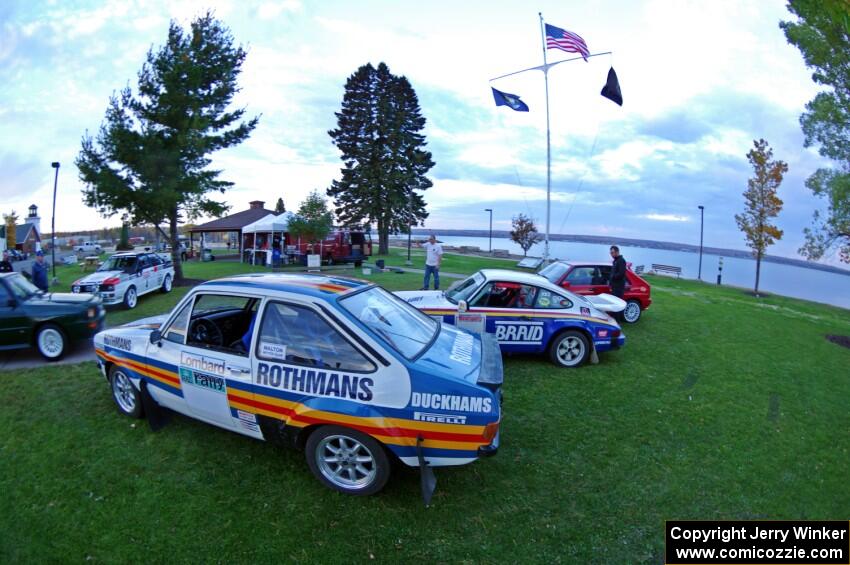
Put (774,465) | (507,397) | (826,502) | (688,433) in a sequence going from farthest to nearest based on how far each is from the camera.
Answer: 1. (507,397)
2. (688,433)
3. (774,465)
4. (826,502)

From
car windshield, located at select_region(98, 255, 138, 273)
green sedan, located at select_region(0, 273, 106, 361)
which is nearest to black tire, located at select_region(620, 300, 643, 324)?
green sedan, located at select_region(0, 273, 106, 361)

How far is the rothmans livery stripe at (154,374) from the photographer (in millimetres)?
4133

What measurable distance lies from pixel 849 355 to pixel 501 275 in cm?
883

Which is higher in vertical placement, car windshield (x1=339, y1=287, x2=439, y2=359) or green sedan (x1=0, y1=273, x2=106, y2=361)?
car windshield (x1=339, y1=287, x2=439, y2=359)

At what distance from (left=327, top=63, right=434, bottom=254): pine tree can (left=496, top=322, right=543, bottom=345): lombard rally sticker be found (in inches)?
1239

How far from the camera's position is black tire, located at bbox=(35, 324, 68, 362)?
7000 millimetres

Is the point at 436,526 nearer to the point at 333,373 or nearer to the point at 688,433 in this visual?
the point at 333,373

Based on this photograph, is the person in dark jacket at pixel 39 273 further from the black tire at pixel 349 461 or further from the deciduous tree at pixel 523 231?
the deciduous tree at pixel 523 231

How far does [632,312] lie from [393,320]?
28.6ft

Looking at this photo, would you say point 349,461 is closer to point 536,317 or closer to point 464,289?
point 536,317

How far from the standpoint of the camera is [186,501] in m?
3.52

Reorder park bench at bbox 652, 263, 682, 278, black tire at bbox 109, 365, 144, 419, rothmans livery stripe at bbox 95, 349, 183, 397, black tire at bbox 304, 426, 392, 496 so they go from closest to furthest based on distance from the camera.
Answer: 1. black tire at bbox 304, 426, 392, 496
2. rothmans livery stripe at bbox 95, 349, 183, 397
3. black tire at bbox 109, 365, 144, 419
4. park bench at bbox 652, 263, 682, 278

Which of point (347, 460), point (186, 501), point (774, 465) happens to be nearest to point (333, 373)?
point (347, 460)

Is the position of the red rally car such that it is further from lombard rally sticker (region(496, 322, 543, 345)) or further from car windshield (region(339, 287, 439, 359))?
car windshield (region(339, 287, 439, 359))
